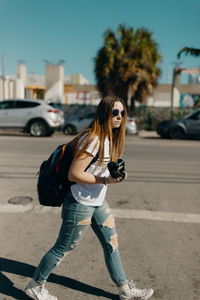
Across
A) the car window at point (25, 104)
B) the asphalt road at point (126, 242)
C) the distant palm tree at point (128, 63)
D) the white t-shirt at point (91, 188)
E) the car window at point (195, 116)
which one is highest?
the distant palm tree at point (128, 63)

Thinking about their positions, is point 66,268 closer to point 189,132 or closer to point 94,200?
point 94,200

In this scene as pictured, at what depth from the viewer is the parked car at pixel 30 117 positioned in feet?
48.2

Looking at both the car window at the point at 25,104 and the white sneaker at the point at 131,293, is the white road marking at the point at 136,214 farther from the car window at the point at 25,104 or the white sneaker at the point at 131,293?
the car window at the point at 25,104

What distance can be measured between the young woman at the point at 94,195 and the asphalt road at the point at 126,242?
8.7 inches

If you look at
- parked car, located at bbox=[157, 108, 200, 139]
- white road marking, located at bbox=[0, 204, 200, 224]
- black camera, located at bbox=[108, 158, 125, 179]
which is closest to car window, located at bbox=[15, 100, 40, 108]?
parked car, located at bbox=[157, 108, 200, 139]

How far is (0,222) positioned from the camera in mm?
4039

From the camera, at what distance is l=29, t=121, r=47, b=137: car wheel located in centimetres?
1475

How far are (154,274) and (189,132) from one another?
531 inches

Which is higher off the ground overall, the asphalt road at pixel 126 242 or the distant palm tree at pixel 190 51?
the distant palm tree at pixel 190 51

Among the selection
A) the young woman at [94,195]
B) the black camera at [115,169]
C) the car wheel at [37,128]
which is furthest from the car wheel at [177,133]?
the black camera at [115,169]

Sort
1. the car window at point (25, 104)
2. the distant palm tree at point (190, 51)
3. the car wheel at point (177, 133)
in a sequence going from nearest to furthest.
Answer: the car window at point (25, 104) → the car wheel at point (177, 133) → the distant palm tree at point (190, 51)

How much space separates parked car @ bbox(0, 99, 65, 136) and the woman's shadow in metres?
11.9

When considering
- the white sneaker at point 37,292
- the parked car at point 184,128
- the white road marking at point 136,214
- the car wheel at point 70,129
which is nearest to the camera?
the white sneaker at point 37,292

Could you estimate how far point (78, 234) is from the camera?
2359 mm
